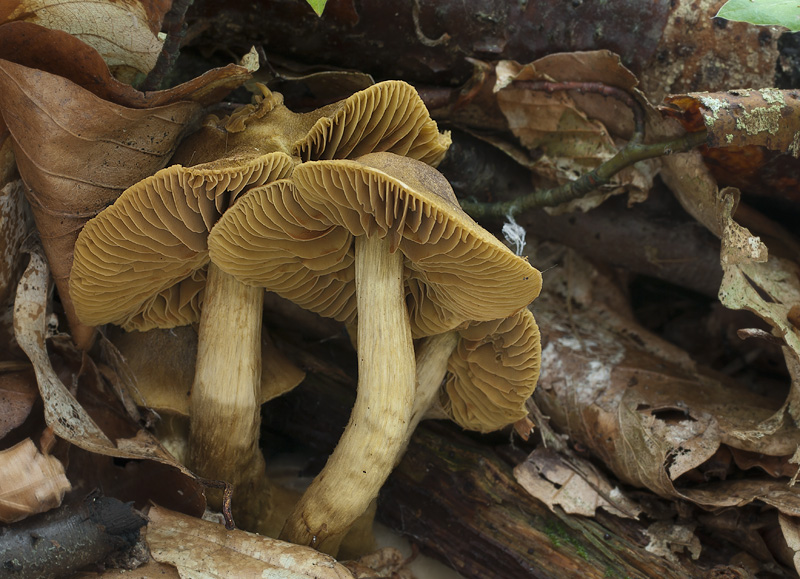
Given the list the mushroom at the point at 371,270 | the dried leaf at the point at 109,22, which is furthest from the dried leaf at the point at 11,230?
the mushroom at the point at 371,270

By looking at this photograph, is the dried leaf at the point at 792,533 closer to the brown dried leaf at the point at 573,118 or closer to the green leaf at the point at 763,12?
the brown dried leaf at the point at 573,118

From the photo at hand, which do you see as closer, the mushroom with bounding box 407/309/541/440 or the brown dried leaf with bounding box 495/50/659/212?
the mushroom with bounding box 407/309/541/440

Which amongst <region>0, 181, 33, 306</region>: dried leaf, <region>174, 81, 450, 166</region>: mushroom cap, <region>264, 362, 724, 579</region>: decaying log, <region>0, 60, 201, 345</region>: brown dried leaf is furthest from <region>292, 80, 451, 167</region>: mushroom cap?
<region>264, 362, 724, 579</region>: decaying log

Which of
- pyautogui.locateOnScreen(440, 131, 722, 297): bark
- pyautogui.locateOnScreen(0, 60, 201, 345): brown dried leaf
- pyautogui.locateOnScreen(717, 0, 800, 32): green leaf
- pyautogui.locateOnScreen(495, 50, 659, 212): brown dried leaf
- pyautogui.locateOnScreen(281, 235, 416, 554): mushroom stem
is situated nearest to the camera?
pyautogui.locateOnScreen(717, 0, 800, 32): green leaf

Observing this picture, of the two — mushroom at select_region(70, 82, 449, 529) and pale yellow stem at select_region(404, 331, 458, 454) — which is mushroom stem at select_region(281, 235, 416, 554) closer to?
pale yellow stem at select_region(404, 331, 458, 454)

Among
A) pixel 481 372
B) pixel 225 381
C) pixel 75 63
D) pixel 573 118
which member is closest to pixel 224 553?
pixel 225 381

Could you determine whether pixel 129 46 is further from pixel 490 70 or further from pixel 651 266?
pixel 651 266

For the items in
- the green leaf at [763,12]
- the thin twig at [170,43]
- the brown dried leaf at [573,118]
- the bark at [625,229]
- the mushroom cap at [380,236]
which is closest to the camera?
the green leaf at [763,12]
